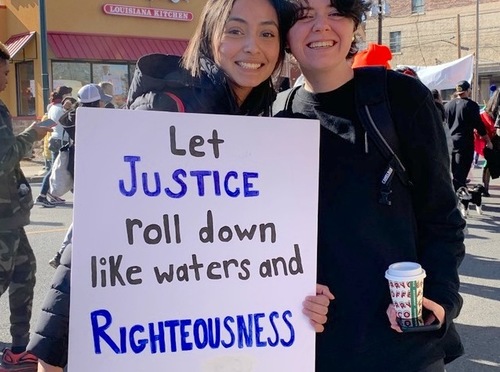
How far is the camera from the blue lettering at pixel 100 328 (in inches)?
57.9

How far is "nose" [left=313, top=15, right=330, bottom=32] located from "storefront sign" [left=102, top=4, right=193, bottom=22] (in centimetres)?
1676

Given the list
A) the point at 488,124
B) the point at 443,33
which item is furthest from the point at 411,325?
the point at 443,33

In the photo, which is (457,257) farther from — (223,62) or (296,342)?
(223,62)

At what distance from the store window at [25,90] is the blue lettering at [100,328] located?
17.1 m

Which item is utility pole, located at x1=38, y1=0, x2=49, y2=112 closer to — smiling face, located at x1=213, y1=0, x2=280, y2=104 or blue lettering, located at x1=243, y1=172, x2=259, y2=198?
smiling face, located at x1=213, y1=0, x2=280, y2=104

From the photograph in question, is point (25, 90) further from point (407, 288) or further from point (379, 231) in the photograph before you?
point (407, 288)

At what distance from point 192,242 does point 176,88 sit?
0.44 metres

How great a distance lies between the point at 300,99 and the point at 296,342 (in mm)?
737

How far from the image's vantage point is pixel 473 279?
5.34m

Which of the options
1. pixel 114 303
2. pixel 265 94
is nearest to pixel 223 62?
pixel 265 94

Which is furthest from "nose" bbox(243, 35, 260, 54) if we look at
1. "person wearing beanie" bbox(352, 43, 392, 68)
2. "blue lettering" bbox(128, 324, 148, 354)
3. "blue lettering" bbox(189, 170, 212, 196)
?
"person wearing beanie" bbox(352, 43, 392, 68)

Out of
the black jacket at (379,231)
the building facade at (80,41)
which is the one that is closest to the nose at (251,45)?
the black jacket at (379,231)

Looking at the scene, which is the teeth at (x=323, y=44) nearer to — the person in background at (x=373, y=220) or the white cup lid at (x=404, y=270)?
the person in background at (x=373, y=220)

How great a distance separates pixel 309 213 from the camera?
163 cm
